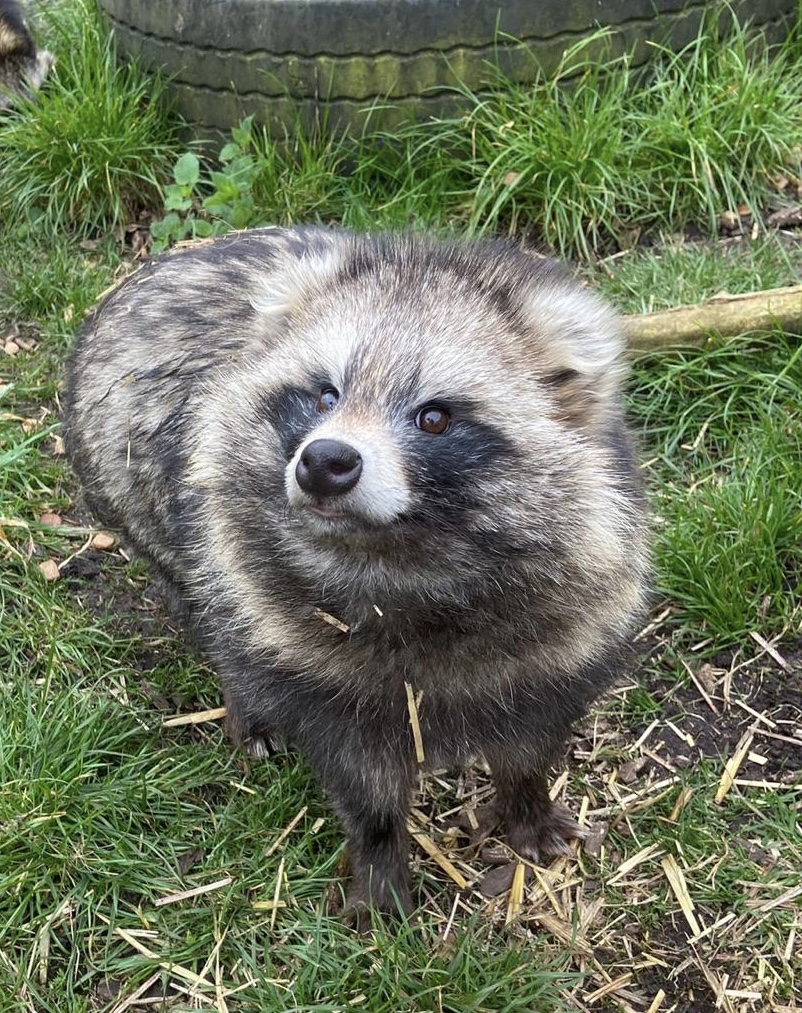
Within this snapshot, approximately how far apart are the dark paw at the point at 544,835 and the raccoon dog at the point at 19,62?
429 centimetres

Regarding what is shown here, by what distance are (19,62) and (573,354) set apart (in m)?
4.31

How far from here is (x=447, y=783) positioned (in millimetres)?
3564

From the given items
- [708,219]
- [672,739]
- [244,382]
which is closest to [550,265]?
[244,382]

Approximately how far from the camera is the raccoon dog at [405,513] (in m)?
2.36

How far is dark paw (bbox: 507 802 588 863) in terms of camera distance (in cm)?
333

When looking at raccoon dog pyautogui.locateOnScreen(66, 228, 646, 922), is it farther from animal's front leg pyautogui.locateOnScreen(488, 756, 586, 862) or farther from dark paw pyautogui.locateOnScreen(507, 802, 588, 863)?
dark paw pyautogui.locateOnScreen(507, 802, 588, 863)

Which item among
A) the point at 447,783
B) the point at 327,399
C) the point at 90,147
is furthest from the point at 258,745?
the point at 90,147

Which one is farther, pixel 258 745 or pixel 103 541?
pixel 103 541

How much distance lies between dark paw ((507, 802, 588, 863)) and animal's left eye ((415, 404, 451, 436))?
4.79ft

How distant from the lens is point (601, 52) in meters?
4.86

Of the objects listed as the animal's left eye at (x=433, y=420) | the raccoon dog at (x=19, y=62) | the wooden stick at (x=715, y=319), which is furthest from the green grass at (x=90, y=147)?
the animal's left eye at (x=433, y=420)

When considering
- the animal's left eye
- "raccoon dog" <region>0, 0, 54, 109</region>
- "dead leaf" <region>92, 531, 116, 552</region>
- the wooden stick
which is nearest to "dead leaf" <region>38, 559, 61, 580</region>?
"dead leaf" <region>92, 531, 116, 552</region>

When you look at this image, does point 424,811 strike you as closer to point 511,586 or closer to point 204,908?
point 204,908

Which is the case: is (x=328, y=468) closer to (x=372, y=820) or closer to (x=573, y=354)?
(x=573, y=354)
